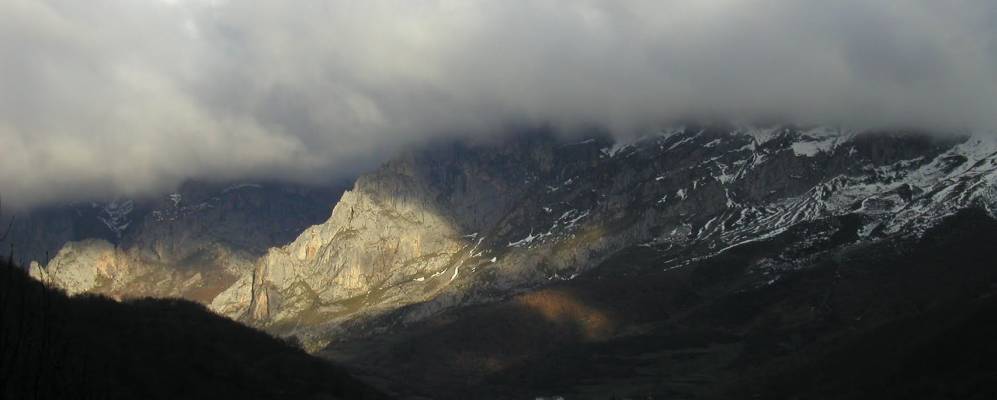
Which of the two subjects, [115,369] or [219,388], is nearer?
[115,369]

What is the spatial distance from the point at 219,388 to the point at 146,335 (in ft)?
51.9

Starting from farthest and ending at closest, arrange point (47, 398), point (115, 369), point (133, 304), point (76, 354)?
point (133, 304), point (115, 369), point (76, 354), point (47, 398)

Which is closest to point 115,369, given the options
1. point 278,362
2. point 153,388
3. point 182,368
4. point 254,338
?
point 153,388

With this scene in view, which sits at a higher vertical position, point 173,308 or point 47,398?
point 173,308

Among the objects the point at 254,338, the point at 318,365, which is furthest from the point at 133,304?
the point at 318,365

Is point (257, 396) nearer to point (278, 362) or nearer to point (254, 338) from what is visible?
point (278, 362)

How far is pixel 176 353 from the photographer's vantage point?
134 meters

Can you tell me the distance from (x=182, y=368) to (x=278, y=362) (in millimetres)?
26656

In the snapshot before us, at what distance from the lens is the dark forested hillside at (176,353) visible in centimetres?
11256

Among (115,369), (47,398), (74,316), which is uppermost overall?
(74,316)

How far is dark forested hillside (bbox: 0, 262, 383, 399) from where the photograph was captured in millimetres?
112562

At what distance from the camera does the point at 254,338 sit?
16700 centimetres

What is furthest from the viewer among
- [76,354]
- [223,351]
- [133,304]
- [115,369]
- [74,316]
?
[133,304]

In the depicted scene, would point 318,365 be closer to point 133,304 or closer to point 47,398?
point 133,304
